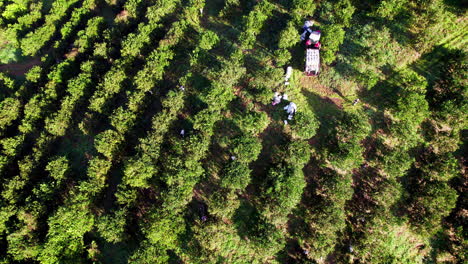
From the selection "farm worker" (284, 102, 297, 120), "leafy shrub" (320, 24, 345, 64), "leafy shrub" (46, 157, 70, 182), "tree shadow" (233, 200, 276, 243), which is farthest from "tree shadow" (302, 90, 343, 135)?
"leafy shrub" (46, 157, 70, 182)

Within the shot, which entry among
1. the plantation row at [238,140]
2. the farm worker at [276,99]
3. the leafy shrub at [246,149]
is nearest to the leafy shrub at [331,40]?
the plantation row at [238,140]

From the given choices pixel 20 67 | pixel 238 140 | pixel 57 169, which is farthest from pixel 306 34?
pixel 20 67

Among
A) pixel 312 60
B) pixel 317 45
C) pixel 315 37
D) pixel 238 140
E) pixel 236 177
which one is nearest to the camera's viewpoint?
pixel 236 177

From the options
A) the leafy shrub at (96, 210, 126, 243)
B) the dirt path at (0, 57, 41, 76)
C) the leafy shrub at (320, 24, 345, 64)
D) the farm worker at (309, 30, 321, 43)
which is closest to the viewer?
the leafy shrub at (96, 210, 126, 243)

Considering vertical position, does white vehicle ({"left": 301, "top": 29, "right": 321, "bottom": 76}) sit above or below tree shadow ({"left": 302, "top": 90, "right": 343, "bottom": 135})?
above

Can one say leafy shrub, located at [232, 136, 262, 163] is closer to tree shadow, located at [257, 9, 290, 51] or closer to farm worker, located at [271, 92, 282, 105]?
farm worker, located at [271, 92, 282, 105]

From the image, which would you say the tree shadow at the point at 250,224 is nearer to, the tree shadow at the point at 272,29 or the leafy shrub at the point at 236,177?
the leafy shrub at the point at 236,177

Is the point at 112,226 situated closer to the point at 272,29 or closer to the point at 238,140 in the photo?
the point at 238,140

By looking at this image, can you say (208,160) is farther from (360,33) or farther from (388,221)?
(360,33)
